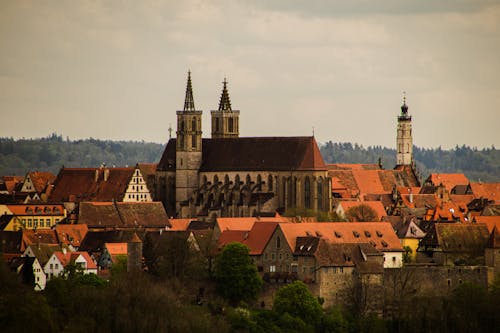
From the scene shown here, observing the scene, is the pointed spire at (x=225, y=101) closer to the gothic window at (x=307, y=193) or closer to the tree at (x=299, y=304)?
the gothic window at (x=307, y=193)

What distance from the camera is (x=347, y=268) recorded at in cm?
10425

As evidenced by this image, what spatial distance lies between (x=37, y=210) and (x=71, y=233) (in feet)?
52.8

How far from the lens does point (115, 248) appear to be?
116 meters

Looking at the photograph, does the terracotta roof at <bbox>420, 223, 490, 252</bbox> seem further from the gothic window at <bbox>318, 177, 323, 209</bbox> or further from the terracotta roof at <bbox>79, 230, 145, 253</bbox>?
the gothic window at <bbox>318, 177, 323, 209</bbox>

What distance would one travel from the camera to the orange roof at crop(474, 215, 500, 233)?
387 ft

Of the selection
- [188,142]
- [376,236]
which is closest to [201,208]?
[188,142]

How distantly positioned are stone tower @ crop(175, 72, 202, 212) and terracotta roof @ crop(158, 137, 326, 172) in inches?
34.0

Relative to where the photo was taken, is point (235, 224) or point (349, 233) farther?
point (235, 224)

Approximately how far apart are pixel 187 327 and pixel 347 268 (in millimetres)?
12065

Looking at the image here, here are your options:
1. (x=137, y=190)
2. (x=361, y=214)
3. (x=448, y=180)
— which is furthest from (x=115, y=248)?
(x=448, y=180)

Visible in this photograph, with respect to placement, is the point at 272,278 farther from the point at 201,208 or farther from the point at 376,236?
the point at 201,208

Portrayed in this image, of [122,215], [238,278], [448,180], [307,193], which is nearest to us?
[238,278]

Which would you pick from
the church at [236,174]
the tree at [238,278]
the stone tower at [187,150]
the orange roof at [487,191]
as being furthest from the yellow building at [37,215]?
the orange roof at [487,191]

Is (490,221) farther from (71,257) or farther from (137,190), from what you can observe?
(137,190)
